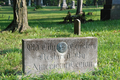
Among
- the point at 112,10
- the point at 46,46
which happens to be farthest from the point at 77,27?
the point at 112,10

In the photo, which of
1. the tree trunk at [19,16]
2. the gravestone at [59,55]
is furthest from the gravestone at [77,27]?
the gravestone at [59,55]

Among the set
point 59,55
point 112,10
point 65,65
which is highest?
point 112,10

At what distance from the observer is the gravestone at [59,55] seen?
373 centimetres

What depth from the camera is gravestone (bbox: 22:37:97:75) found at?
373cm

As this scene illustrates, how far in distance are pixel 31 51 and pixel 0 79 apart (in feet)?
2.73

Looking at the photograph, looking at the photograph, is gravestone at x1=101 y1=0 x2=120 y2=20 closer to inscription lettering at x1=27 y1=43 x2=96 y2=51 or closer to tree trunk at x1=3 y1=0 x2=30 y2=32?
tree trunk at x1=3 y1=0 x2=30 y2=32

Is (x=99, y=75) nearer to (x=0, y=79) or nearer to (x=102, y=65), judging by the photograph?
(x=102, y=65)

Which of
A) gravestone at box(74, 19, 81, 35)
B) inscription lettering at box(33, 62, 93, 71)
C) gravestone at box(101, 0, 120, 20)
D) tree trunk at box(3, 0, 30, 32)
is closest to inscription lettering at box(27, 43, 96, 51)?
inscription lettering at box(33, 62, 93, 71)

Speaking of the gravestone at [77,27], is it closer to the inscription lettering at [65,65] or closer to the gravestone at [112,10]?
the inscription lettering at [65,65]

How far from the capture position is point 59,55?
389 cm

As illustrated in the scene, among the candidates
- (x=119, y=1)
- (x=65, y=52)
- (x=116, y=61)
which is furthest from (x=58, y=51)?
(x=119, y=1)

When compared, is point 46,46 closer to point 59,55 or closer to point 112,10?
point 59,55

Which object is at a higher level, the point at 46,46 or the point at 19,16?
the point at 19,16

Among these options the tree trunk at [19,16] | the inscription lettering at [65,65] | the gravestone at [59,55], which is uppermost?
the tree trunk at [19,16]
